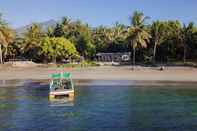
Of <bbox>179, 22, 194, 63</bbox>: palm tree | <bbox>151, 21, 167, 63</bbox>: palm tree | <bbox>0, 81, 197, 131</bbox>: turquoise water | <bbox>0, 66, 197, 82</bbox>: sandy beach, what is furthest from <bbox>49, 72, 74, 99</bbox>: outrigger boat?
<bbox>151, 21, 167, 63</bbox>: palm tree

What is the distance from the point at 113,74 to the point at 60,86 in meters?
30.5

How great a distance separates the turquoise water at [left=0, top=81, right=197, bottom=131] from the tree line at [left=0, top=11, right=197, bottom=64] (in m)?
44.5

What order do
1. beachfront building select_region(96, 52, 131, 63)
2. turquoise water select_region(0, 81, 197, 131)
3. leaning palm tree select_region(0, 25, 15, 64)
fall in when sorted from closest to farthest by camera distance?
turquoise water select_region(0, 81, 197, 131) < leaning palm tree select_region(0, 25, 15, 64) < beachfront building select_region(96, 52, 131, 63)

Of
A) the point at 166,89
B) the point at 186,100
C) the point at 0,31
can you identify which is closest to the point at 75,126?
the point at 186,100

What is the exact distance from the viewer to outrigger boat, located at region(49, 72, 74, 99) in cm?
5103

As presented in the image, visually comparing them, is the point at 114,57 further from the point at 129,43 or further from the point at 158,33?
the point at 158,33

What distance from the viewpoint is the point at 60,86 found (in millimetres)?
53000

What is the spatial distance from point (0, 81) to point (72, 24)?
61103 mm

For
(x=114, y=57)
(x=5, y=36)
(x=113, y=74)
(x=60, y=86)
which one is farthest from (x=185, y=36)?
(x=60, y=86)

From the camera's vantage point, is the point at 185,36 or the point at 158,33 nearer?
the point at 185,36

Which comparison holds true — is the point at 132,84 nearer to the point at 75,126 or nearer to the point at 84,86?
the point at 84,86

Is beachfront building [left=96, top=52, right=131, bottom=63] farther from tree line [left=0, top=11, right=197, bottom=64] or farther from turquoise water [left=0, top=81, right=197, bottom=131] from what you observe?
turquoise water [left=0, top=81, right=197, bottom=131]

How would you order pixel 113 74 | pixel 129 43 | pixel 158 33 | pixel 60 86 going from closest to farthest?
pixel 60 86 < pixel 113 74 < pixel 158 33 < pixel 129 43

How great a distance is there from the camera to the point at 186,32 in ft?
351
